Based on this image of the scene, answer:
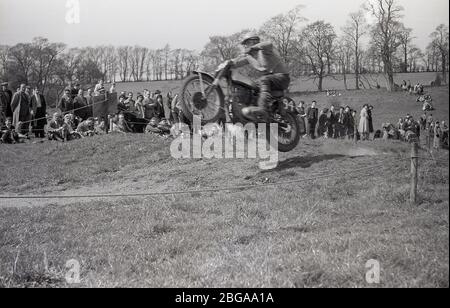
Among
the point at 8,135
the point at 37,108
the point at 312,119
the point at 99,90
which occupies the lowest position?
the point at 8,135

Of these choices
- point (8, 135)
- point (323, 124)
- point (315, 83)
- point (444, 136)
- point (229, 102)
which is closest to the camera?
point (444, 136)

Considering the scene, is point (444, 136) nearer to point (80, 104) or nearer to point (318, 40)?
point (318, 40)

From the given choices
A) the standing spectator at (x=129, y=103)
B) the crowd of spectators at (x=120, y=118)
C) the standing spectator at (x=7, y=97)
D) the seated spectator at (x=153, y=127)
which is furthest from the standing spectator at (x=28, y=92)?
the seated spectator at (x=153, y=127)

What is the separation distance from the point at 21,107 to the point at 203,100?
10678 millimetres

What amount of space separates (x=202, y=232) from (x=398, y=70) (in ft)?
37.6

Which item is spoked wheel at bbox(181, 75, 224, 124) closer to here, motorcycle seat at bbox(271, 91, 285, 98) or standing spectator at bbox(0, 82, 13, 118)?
motorcycle seat at bbox(271, 91, 285, 98)

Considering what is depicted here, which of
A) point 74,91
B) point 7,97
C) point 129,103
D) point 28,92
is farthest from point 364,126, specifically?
point 7,97

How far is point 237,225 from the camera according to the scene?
688 centimetres

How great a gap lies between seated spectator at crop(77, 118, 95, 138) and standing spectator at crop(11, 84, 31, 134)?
196 cm

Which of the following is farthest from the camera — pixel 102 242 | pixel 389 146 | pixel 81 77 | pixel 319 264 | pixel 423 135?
pixel 81 77

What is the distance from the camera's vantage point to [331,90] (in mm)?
19422
